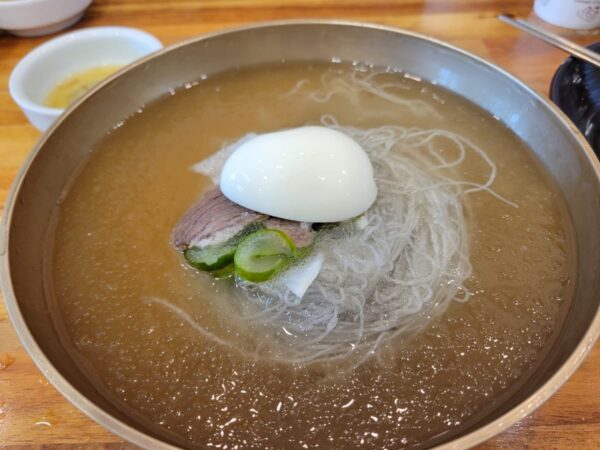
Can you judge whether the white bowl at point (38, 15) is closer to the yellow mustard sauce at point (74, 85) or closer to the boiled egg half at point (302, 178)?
the yellow mustard sauce at point (74, 85)

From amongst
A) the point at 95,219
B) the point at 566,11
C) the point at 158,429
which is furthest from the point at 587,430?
the point at 566,11

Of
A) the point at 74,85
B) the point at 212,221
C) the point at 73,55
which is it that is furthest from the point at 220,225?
the point at 73,55

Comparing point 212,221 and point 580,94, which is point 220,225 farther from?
point 580,94

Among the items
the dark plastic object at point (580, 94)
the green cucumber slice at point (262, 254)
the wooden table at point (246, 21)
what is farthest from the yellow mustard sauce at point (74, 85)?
the dark plastic object at point (580, 94)

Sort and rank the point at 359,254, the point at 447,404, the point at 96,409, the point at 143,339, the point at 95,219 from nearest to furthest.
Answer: the point at 96,409 < the point at 447,404 < the point at 143,339 < the point at 359,254 < the point at 95,219

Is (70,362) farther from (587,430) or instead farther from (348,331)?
(587,430)
